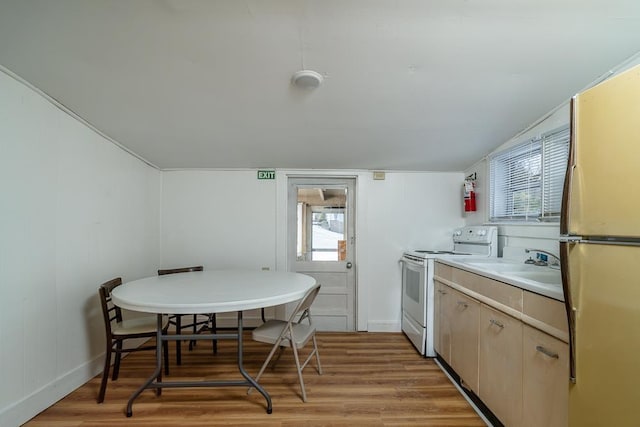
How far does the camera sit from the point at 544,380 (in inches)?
52.6

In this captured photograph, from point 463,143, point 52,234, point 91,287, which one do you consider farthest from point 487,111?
point 91,287

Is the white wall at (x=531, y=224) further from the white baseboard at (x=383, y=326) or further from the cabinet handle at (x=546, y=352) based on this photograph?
the white baseboard at (x=383, y=326)

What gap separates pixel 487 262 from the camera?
2455mm

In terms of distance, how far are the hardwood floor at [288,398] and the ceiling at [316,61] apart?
2071 millimetres

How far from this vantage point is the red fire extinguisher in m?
3.16

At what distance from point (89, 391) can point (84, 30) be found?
95.8 inches

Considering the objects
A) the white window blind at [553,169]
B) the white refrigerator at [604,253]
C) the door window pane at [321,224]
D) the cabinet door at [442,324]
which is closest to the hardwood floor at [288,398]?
the cabinet door at [442,324]

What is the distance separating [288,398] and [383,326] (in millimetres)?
1643

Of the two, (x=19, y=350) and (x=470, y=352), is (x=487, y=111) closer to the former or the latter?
(x=470, y=352)

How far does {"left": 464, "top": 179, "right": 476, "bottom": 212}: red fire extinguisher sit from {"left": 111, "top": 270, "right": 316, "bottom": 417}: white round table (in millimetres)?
2067

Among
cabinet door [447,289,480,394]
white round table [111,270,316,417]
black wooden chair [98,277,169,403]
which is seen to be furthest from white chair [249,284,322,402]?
cabinet door [447,289,480,394]

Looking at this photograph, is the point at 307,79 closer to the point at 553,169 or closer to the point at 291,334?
the point at 291,334

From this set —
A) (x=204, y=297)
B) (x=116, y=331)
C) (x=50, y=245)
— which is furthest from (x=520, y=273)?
(x=50, y=245)

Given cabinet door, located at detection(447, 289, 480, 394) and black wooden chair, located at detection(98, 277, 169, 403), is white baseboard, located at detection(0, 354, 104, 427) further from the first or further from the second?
cabinet door, located at detection(447, 289, 480, 394)
